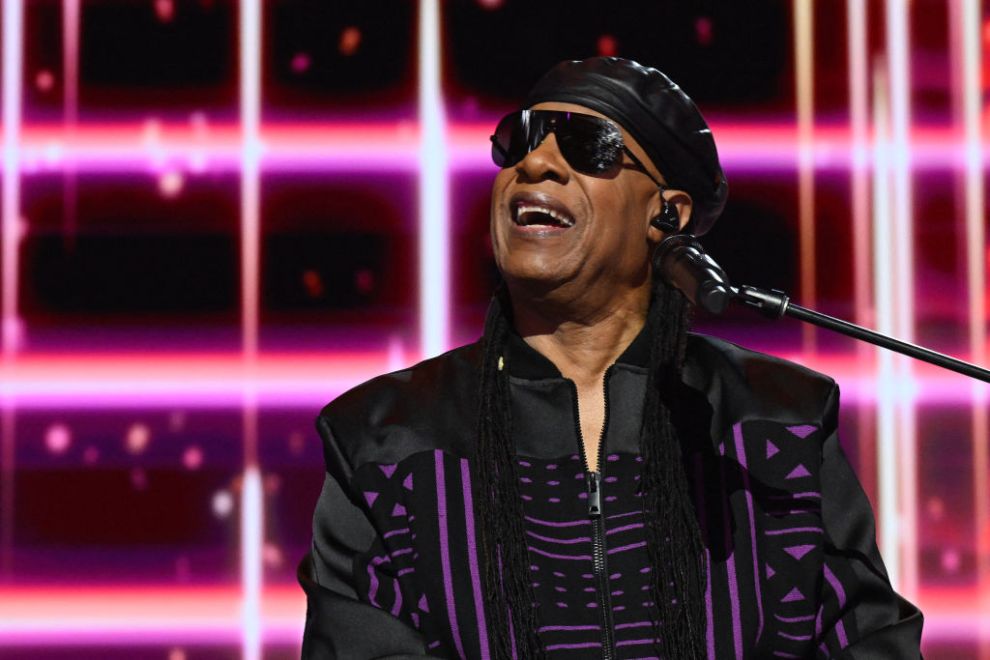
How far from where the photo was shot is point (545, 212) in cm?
202

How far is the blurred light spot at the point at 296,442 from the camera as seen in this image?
2.93 meters

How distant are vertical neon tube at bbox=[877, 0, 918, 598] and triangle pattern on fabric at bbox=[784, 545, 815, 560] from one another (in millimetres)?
1096

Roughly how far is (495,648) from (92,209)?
1543 millimetres

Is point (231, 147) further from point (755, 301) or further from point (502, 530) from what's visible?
point (755, 301)

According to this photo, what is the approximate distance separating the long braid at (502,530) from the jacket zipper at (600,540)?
0.09m

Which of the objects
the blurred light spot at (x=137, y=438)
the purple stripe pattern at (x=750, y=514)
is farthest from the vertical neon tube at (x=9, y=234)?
the purple stripe pattern at (x=750, y=514)

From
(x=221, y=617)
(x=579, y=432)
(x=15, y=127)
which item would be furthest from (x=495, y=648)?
(x=15, y=127)

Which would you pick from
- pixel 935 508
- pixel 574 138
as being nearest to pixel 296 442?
pixel 574 138

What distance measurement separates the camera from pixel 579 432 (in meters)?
2.01

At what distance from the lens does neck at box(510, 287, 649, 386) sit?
2096mm

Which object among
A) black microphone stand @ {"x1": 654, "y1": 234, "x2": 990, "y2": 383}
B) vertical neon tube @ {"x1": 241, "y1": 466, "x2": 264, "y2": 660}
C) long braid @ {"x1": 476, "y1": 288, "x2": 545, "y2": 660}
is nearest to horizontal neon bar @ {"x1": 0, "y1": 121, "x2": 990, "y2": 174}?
vertical neon tube @ {"x1": 241, "y1": 466, "x2": 264, "y2": 660}

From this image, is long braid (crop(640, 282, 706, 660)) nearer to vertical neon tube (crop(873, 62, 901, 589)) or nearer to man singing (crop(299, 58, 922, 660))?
man singing (crop(299, 58, 922, 660))

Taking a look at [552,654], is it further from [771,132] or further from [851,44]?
[851,44]

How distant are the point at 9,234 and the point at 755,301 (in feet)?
6.37
